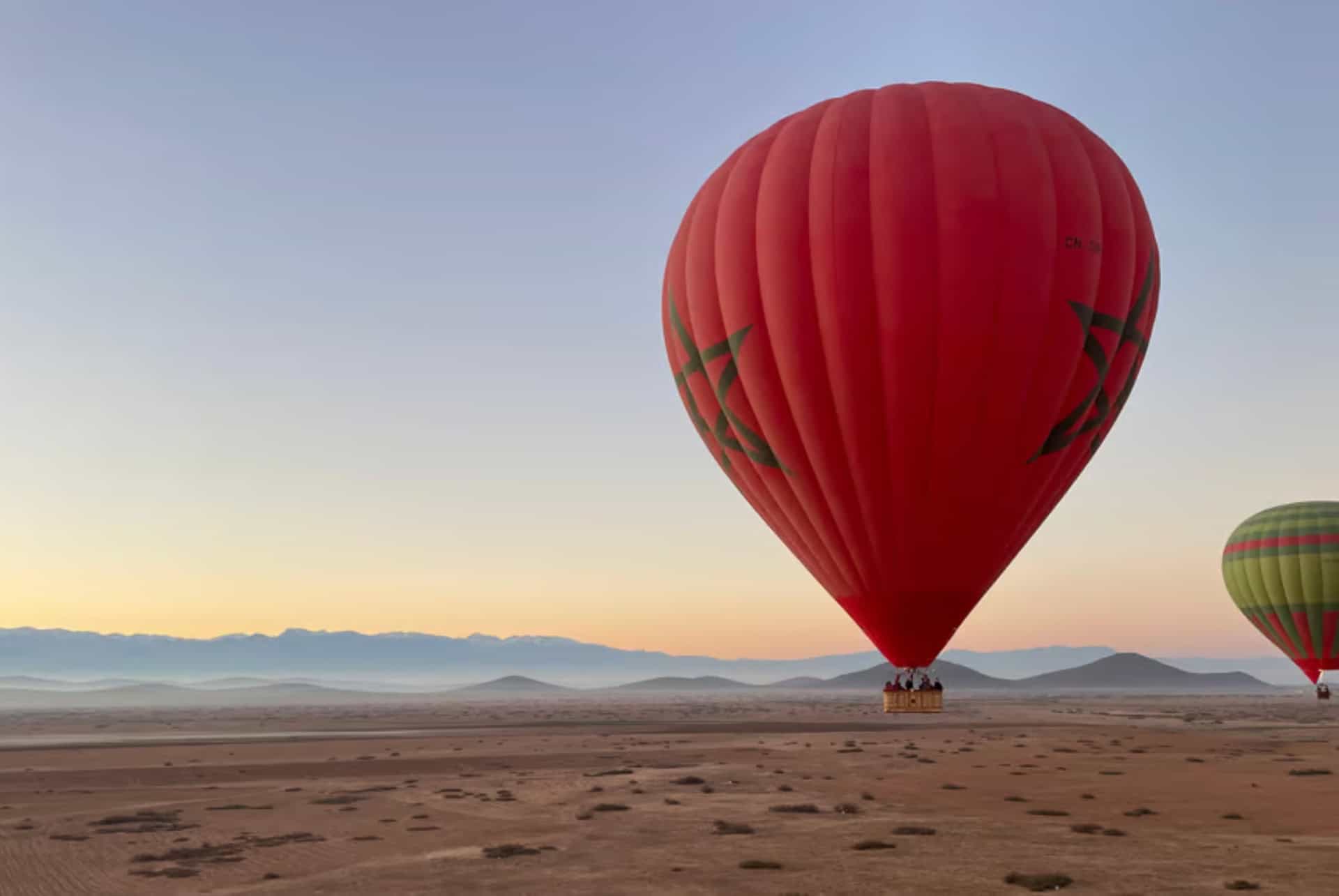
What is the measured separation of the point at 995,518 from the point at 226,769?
28312 mm

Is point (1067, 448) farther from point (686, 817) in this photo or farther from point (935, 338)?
point (686, 817)

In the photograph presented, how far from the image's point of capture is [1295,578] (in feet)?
234

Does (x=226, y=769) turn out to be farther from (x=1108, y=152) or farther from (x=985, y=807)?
(x=1108, y=152)

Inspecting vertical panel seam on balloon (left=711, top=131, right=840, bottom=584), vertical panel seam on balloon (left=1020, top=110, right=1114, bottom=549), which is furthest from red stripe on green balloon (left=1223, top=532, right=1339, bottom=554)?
vertical panel seam on balloon (left=711, top=131, right=840, bottom=584)

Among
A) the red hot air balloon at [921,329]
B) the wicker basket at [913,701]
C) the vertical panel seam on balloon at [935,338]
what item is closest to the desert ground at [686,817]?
the wicker basket at [913,701]

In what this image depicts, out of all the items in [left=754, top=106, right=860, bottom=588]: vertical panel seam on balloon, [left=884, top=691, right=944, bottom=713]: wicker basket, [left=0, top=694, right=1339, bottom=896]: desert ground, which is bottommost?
A: [left=0, top=694, right=1339, bottom=896]: desert ground

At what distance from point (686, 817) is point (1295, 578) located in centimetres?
5926

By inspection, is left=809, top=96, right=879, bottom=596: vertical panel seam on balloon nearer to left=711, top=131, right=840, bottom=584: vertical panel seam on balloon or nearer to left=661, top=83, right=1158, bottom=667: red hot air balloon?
left=661, top=83, right=1158, bottom=667: red hot air balloon

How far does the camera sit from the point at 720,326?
30500 mm

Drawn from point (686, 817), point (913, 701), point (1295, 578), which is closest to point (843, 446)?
point (913, 701)

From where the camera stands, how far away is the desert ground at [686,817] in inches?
728

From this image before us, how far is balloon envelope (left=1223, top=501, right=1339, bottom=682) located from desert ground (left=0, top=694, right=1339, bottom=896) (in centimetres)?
2038

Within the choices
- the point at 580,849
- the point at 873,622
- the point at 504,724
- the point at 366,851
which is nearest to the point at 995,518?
the point at 873,622

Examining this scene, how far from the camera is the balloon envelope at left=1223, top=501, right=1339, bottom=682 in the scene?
229 ft
